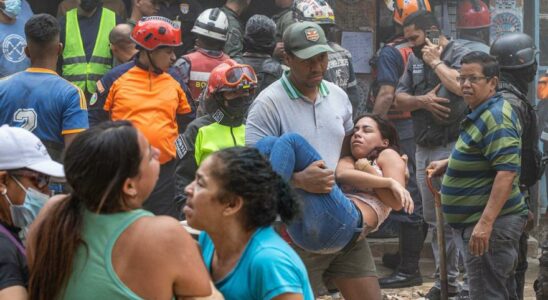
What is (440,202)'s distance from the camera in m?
6.76

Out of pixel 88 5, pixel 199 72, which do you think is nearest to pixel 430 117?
pixel 199 72

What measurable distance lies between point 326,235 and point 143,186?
6.23 feet

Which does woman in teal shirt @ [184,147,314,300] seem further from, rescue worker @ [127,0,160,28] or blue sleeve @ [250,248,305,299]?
rescue worker @ [127,0,160,28]

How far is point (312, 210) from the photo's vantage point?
191 inches

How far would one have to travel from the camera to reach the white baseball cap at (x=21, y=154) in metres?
3.49

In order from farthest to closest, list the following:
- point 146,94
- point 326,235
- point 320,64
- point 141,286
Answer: point 146,94
point 320,64
point 326,235
point 141,286

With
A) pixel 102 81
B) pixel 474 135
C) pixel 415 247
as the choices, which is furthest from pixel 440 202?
pixel 102 81

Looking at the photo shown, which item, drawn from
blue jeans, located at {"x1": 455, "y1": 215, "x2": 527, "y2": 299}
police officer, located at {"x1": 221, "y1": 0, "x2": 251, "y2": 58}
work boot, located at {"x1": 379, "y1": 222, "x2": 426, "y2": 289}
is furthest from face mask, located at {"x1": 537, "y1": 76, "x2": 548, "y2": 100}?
blue jeans, located at {"x1": 455, "y1": 215, "x2": 527, "y2": 299}

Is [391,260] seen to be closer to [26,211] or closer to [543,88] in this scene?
[543,88]

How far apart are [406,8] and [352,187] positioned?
4130 millimetres

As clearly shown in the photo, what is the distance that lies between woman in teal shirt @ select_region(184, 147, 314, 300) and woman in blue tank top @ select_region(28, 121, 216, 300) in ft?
0.68

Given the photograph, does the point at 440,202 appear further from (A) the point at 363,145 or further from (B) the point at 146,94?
(B) the point at 146,94

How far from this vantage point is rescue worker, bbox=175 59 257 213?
6.21m

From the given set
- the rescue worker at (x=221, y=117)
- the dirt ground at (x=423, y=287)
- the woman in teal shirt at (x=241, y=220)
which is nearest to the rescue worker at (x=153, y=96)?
the rescue worker at (x=221, y=117)
